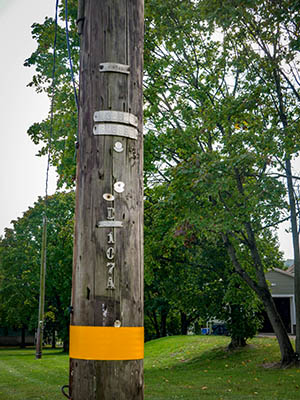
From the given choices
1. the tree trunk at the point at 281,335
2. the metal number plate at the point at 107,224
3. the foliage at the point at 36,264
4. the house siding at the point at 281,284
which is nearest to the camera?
the metal number plate at the point at 107,224

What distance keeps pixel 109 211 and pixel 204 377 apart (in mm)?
15985

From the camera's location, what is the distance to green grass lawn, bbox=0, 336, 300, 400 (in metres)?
13.0

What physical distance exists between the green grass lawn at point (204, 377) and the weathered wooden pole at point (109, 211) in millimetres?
10383

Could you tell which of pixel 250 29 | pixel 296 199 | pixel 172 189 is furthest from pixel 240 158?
pixel 250 29

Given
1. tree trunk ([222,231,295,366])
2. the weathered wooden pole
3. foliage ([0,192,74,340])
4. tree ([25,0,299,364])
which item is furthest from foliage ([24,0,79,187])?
foliage ([0,192,74,340])

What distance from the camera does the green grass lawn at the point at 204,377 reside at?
12977mm

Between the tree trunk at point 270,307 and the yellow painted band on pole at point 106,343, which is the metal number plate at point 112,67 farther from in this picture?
the tree trunk at point 270,307

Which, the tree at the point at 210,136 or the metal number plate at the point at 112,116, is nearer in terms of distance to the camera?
the metal number plate at the point at 112,116

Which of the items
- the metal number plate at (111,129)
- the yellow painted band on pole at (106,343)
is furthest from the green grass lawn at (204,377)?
the metal number plate at (111,129)

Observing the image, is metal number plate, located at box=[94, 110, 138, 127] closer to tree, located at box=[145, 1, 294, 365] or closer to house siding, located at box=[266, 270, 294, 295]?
tree, located at box=[145, 1, 294, 365]

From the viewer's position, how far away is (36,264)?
39250 millimetres

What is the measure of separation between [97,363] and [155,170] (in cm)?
1494

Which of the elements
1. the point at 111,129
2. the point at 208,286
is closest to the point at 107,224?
the point at 111,129

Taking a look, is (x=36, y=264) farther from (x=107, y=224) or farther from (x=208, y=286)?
(x=107, y=224)
